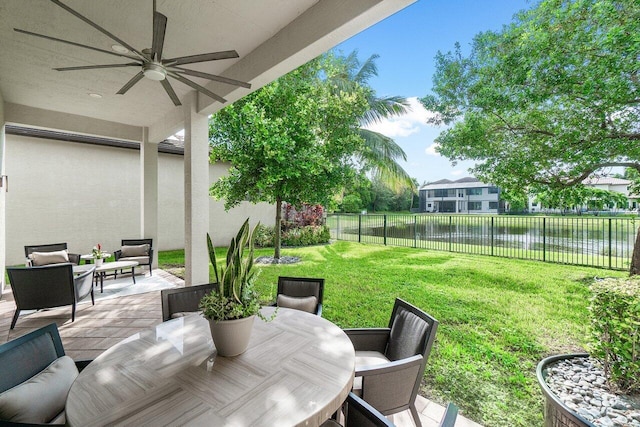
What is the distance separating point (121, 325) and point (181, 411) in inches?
129

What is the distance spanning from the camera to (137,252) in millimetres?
5988

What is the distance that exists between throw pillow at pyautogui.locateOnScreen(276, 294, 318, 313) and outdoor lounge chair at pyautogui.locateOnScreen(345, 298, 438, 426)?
0.57 metres

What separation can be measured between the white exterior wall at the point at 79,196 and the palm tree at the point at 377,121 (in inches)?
287

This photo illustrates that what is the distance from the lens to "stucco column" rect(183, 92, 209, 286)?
13.2 feet

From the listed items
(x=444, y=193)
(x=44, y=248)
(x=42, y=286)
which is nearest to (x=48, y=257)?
(x=44, y=248)

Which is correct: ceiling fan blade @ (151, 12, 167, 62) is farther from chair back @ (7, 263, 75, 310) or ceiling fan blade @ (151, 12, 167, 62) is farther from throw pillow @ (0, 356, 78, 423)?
chair back @ (7, 263, 75, 310)

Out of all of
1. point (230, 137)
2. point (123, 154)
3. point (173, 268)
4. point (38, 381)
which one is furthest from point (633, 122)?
point (123, 154)

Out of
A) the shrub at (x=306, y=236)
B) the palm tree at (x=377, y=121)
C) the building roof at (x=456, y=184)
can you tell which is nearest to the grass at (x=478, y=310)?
the building roof at (x=456, y=184)

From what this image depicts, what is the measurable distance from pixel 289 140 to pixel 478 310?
14.7 feet

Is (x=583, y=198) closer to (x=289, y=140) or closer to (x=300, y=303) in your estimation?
(x=300, y=303)

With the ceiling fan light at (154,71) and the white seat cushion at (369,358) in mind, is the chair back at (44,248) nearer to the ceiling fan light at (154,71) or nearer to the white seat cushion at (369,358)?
the ceiling fan light at (154,71)

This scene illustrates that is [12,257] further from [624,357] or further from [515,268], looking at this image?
[515,268]

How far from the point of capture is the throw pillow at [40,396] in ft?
3.67

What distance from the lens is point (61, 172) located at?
717 cm
